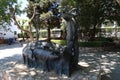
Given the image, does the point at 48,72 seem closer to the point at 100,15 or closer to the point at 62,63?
the point at 62,63

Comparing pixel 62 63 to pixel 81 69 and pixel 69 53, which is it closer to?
pixel 69 53

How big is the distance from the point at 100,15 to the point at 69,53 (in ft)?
27.2

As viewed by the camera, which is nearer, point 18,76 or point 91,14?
point 18,76

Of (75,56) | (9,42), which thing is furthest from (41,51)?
(9,42)

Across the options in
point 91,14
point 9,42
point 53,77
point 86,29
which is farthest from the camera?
point 9,42

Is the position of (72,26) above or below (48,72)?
above

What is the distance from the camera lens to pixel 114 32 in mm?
18750

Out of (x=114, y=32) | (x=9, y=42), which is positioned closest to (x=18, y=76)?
(x=114, y=32)

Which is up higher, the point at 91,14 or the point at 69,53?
the point at 91,14

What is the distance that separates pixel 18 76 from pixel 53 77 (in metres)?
1.34

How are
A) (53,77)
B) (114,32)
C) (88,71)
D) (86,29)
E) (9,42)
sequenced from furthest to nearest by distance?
(9,42) → (114,32) → (86,29) → (88,71) → (53,77)

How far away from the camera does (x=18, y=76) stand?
7.39 metres

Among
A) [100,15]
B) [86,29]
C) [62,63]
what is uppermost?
[100,15]

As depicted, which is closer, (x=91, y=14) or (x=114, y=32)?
(x=91, y=14)
